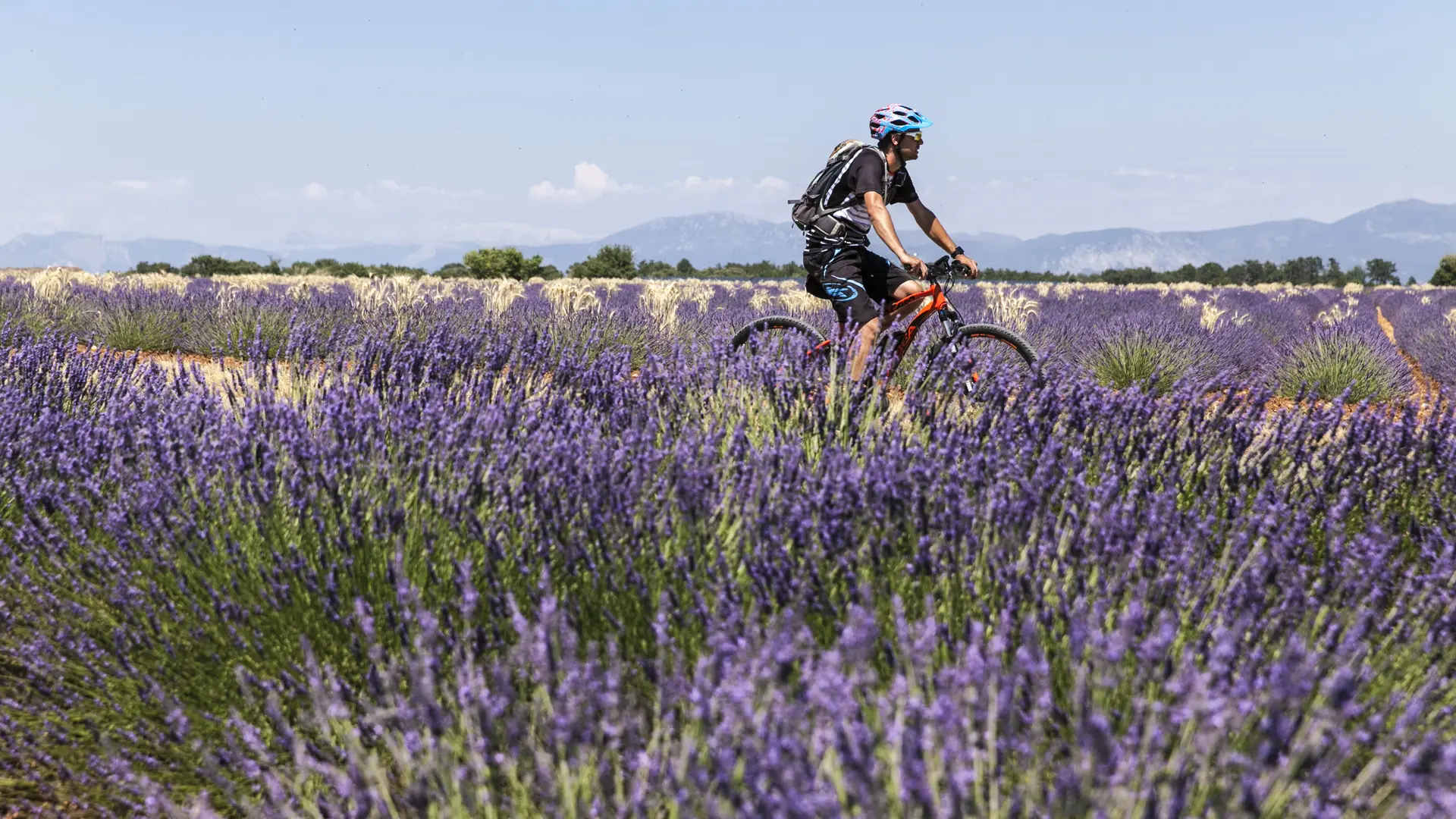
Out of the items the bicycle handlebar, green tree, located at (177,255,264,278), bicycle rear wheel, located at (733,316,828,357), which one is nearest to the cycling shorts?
the bicycle handlebar

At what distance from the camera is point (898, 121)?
4.50m

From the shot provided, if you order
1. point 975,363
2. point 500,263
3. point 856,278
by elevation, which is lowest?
point 975,363

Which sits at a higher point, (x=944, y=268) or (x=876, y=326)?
(x=944, y=268)

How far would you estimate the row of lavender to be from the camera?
26.7 ft

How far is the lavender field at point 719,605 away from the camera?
1.18 m

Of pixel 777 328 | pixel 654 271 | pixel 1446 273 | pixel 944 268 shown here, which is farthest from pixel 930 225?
pixel 1446 273

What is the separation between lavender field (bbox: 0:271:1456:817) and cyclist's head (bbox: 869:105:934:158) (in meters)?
1.72

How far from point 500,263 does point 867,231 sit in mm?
24595

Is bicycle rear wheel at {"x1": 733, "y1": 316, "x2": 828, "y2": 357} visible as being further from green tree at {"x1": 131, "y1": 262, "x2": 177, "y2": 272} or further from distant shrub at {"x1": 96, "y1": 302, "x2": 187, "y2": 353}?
green tree at {"x1": 131, "y1": 262, "x2": 177, "y2": 272}

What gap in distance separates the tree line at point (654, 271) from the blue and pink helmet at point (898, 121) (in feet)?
62.4

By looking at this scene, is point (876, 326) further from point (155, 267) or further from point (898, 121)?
point (155, 267)

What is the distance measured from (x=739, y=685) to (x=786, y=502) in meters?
0.83

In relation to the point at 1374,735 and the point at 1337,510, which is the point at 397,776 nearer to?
the point at 1374,735

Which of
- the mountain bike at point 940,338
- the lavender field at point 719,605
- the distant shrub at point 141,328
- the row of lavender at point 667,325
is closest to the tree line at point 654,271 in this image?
the row of lavender at point 667,325
